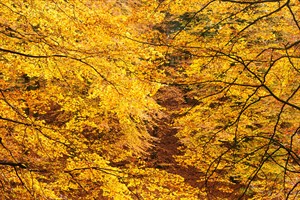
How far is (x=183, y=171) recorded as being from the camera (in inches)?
416

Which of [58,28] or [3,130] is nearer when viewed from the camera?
[3,130]

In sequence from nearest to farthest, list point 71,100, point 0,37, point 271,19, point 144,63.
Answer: point 0,37 → point 71,100 → point 144,63 → point 271,19

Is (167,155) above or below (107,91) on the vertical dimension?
above

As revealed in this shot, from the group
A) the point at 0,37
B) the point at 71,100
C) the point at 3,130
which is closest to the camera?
the point at 0,37

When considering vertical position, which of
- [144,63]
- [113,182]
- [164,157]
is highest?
[164,157]

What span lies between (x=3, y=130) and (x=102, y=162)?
49.7 inches

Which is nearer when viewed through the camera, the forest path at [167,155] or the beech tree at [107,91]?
the beech tree at [107,91]

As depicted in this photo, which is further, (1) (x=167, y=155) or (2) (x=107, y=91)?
(1) (x=167, y=155)

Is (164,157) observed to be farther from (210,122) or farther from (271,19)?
(271,19)

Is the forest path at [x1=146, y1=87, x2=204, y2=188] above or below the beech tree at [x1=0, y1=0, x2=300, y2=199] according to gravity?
above

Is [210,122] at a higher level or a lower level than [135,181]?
higher

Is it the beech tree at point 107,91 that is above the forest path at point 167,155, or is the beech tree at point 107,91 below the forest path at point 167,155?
below

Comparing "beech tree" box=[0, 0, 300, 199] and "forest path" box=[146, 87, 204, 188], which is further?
"forest path" box=[146, 87, 204, 188]

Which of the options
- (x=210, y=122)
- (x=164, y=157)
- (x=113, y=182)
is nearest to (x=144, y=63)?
(x=210, y=122)
